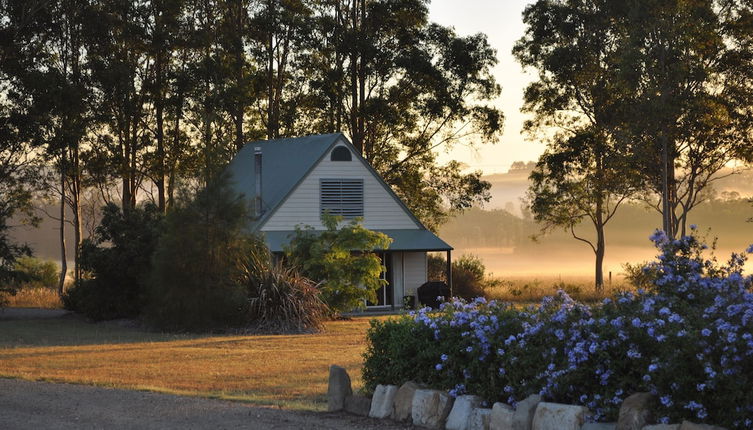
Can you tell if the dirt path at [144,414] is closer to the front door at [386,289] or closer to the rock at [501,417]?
the rock at [501,417]

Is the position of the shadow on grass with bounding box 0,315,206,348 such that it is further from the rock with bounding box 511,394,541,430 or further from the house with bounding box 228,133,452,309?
the rock with bounding box 511,394,541,430

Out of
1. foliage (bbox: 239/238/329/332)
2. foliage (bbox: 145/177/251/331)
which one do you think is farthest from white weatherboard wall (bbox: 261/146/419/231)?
foliage (bbox: 145/177/251/331)

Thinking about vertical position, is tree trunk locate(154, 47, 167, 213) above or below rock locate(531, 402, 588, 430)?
above

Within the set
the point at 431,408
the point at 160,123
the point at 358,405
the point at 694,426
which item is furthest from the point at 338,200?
the point at 694,426

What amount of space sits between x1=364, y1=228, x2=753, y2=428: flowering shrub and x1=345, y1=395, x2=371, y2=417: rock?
1.06 ft

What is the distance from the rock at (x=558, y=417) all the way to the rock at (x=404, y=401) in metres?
1.79

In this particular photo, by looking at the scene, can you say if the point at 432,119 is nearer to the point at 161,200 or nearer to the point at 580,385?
the point at 161,200

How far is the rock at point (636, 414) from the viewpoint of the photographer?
30.1 feet

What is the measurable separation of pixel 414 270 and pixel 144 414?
89.6 ft

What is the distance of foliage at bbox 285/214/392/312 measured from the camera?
30.2 meters

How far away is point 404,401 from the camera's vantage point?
11.3 m

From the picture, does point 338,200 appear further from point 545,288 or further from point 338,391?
point 338,391

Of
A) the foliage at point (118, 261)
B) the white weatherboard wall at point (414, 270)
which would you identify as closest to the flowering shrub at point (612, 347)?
the foliage at point (118, 261)

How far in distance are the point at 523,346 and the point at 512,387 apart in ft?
1.41
